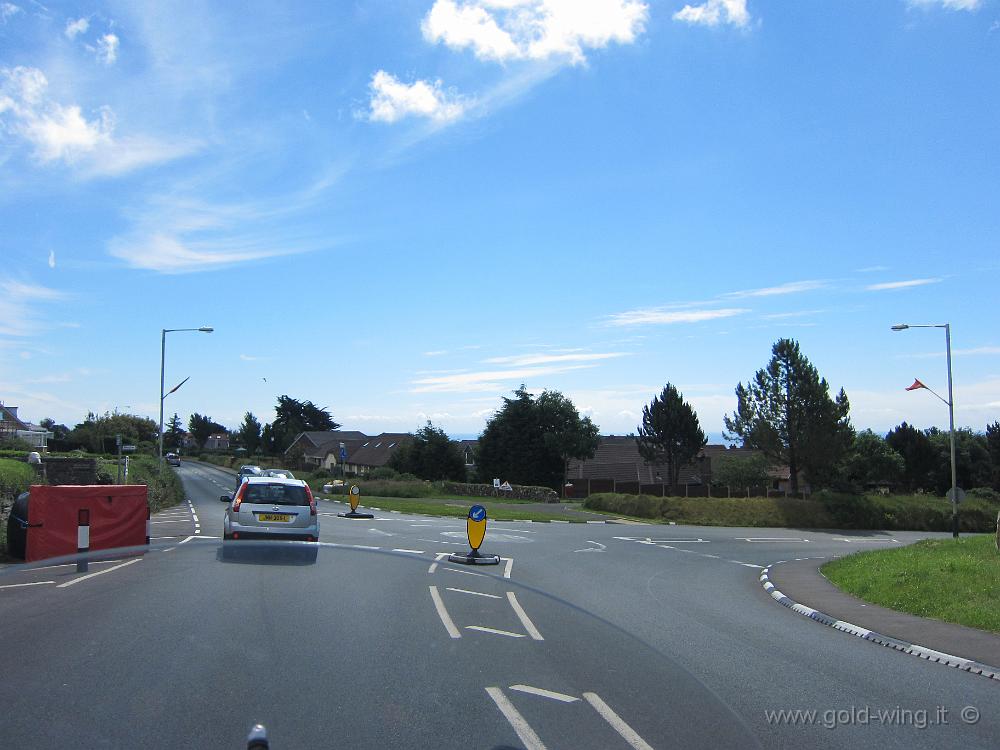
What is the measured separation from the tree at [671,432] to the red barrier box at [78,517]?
47.0 meters

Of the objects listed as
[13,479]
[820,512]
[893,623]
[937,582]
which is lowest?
[820,512]

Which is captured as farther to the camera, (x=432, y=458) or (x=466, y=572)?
(x=432, y=458)

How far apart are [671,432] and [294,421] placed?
81288 millimetres

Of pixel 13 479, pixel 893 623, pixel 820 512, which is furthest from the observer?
pixel 820 512

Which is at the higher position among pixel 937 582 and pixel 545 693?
pixel 545 693

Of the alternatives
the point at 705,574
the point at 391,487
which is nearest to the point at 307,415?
the point at 391,487

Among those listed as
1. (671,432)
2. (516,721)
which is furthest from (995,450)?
(516,721)

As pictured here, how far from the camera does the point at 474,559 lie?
15.8 m

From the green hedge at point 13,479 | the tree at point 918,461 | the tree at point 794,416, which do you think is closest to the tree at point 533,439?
the tree at point 794,416

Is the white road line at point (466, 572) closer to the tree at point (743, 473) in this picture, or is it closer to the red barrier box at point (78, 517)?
the red barrier box at point (78, 517)

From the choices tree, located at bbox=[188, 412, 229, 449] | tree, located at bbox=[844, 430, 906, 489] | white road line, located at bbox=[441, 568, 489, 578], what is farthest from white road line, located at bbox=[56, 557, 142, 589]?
tree, located at bbox=[188, 412, 229, 449]

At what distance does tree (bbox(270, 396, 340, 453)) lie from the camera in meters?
123

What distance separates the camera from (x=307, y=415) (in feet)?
434

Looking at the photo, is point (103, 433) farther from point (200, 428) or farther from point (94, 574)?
point (200, 428)
